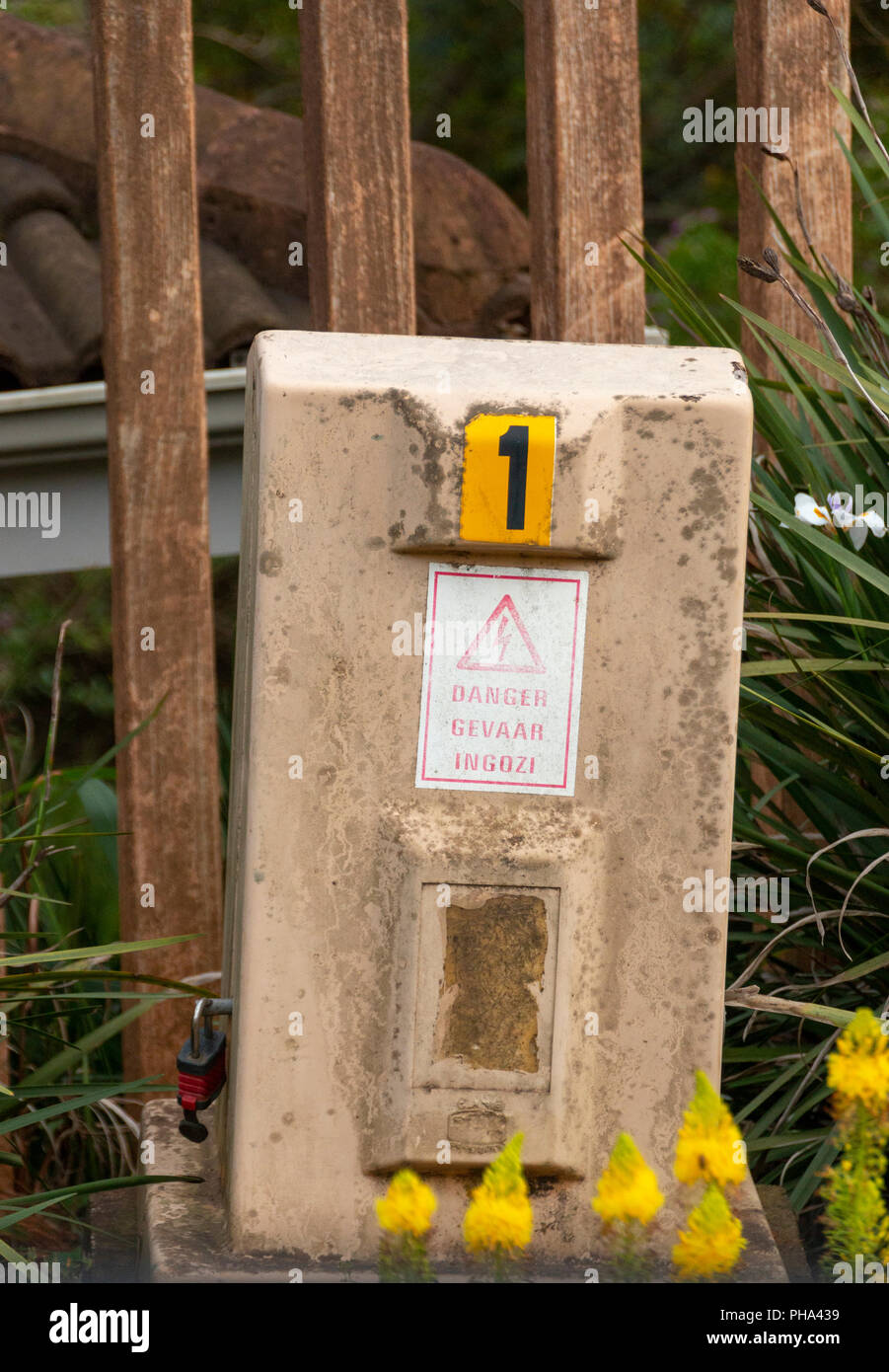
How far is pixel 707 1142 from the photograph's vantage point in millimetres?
1146

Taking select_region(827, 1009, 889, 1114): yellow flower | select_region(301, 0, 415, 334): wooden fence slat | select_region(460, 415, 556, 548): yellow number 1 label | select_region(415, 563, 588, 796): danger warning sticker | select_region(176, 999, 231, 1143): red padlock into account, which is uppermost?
select_region(301, 0, 415, 334): wooden fence slat

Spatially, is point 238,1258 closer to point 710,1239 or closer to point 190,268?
point 710,1239

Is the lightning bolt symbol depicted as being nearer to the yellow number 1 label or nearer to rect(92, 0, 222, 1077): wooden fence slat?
the yellow number 1 label

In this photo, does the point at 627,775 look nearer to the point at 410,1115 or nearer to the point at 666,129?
the point at 410,1115

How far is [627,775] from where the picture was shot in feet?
4.83

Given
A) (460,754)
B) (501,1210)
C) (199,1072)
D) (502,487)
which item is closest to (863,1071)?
(501,1210)

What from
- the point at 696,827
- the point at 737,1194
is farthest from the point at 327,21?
the point at 737,1194

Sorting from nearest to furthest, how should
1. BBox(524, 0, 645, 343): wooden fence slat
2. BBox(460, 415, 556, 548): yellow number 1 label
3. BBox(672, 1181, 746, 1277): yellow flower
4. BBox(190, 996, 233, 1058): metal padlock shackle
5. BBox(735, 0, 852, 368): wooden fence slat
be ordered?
BBox(672, 1181, 746, 1277): yellow flower < BBox(460, 415, 556, 548): yellow number 1 label < BBox(190, 996, 233, 1058): metal padlock shackle < BBox(524, 0, 645, 343): wooden fence slat < BBox(735, 0, 852, 368): wooden fence slat

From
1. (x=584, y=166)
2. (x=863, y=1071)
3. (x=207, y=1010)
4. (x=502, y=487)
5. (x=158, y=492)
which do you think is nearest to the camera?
(x=863, y=1071)

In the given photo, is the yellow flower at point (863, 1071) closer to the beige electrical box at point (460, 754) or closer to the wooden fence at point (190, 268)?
the beige electrical box at point (460, 754)

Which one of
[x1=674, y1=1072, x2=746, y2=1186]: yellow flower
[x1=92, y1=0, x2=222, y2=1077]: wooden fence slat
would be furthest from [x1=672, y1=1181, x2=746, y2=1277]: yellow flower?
[x1=92, y1=0, x2=222, y2=1077]: wooden fence slat

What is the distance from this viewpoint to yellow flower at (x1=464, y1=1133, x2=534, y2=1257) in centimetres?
116

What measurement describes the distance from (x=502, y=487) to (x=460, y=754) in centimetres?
27

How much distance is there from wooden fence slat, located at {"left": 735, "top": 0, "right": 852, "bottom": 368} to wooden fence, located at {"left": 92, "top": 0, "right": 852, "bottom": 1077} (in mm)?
227
